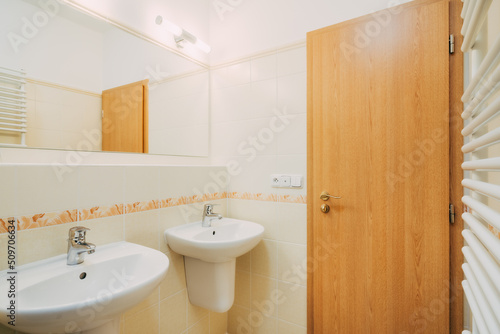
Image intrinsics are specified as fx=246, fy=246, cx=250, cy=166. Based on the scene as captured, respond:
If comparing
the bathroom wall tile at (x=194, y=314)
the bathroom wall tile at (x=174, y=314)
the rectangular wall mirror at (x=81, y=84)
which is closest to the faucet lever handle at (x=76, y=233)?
the rectangular wall mirror at (x=81, y=84)

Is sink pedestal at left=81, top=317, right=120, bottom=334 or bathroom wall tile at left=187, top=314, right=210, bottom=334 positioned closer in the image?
sink pedestal at left=81, top=317, right=120, bottom=334

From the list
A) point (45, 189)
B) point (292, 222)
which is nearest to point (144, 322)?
point (45, 189)

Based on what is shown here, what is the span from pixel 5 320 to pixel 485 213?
4.03 feet

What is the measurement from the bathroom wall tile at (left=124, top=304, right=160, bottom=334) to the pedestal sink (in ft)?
0.75

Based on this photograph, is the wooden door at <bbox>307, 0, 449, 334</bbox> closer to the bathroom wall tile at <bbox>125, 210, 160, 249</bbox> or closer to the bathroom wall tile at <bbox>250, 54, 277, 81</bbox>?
the bathroom wall tile at <bbox>250, 54, 277, 81</bbox>

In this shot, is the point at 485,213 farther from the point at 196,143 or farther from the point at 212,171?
the point at 196,143

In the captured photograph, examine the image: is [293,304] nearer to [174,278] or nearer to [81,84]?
[174,278]

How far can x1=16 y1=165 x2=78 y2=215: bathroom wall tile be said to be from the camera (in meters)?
0.87

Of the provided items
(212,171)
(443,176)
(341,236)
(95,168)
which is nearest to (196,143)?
(212,171)

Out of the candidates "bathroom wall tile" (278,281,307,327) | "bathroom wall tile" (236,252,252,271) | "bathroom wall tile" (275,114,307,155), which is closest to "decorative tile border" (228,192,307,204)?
"bathroom wall tile" (275,114,307,155)

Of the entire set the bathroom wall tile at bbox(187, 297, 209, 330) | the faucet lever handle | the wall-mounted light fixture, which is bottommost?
the bathroom wall tile at bbox(187, 297, 209, 330)

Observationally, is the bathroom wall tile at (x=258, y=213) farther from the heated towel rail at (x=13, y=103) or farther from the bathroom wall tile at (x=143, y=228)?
the heated towel rail at (x=13, y=103)

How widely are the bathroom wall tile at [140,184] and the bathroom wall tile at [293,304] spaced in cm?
99

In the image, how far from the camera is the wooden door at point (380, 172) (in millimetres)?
1156
